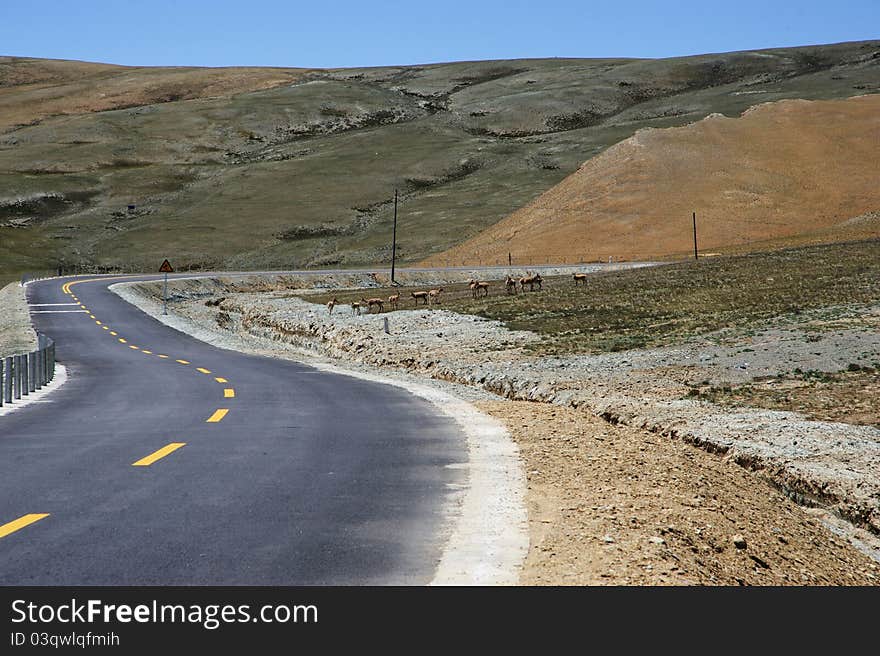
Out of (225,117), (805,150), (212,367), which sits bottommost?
(212,367)

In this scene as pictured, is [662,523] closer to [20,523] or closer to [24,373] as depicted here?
[20,523]

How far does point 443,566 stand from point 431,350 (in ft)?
90.9

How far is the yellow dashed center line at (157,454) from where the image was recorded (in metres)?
13.2

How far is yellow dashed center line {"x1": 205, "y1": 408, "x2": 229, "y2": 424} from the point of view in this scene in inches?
720

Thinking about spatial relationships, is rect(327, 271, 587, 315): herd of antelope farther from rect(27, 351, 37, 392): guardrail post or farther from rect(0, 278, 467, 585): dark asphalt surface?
rect(0, 278, 467, 585): dark asphalt surface

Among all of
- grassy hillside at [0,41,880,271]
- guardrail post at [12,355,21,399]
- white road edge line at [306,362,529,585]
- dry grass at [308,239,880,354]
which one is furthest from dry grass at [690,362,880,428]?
grassy hillside at [0,41,880,271]

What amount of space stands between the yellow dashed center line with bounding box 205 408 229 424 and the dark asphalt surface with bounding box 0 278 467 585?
0.21 metres

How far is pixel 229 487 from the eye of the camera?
11484mm

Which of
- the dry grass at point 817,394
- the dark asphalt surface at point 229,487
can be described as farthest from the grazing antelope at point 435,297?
A: the dry grass at point 817,394

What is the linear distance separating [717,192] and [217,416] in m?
96.4

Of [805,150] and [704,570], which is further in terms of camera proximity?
[805,150]

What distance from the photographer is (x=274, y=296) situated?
6831 centimetres
